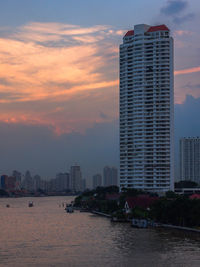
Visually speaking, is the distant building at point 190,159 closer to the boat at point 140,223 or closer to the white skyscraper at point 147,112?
the white skyscraper at point 147,112

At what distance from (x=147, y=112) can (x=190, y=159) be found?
50.0 metres

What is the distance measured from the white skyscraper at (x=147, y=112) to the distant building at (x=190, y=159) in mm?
45546

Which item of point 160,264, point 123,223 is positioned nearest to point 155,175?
point 123,223

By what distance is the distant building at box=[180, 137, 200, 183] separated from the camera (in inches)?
6043

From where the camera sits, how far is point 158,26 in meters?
114

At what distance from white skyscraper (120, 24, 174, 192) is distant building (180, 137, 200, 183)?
45.5 metres

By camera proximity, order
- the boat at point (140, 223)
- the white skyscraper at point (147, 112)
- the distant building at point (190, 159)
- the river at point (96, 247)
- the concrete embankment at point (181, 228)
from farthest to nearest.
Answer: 1. the distant building at point (190, 159)
2. the white skyscraper at point (147, 112)
3. the boat at point (140, 223)
4. the concrete embankment at point (181, 228)
5. the river at point (96, 247)

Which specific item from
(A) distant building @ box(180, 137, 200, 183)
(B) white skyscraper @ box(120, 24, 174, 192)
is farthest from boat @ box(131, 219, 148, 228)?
(A) distant building @ box(180, 137, 200, 183)

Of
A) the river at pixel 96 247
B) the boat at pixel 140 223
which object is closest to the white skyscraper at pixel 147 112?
the boat at pixel 140 223

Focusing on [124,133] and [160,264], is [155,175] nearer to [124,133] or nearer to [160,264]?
[124,133]

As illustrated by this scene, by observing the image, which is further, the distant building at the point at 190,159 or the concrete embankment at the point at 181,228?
the distant building at the point at 190,159

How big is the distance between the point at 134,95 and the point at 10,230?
5890cm

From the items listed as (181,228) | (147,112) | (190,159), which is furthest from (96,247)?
(190,159)

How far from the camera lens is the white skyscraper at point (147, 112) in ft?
358
